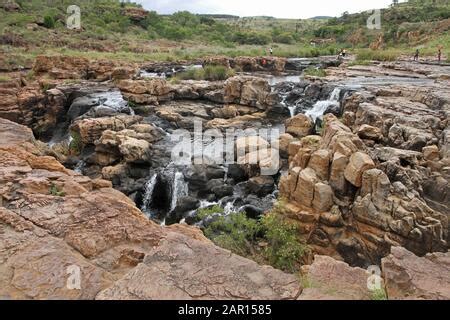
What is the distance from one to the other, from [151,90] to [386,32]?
3872cm

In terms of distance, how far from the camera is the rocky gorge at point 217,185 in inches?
171

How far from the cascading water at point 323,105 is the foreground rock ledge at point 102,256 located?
1626 cm

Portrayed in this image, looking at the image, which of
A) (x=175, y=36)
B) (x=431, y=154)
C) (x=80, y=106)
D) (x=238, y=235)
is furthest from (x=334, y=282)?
(x=175, y=36)

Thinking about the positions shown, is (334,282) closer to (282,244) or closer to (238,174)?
(282,244)

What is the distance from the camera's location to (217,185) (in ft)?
47.6

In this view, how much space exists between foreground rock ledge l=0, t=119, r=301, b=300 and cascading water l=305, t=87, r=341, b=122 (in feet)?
53.3

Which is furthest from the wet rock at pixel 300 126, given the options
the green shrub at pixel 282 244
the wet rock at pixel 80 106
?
the wet rock at pixel 80 106

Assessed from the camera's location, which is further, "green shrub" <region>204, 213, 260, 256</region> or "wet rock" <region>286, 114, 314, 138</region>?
"wet rock" <region>286, 114, 314, 138</region>

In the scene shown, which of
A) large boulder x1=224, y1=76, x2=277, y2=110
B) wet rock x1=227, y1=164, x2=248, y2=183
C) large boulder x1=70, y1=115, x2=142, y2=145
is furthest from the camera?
large boulder x1=224, y1=76, x2=277, y2=110

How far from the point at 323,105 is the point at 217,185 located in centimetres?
954

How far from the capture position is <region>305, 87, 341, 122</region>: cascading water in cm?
2061

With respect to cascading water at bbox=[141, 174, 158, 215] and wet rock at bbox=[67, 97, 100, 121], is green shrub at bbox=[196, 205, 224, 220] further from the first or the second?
wet rock at bbox=[67, 97, 100, 121]

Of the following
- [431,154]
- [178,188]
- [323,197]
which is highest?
[431,154]

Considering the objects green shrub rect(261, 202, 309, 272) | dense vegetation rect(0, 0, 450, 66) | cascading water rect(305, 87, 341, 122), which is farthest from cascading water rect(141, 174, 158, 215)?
dense vegetation rect(0, 0, 450, 66)
